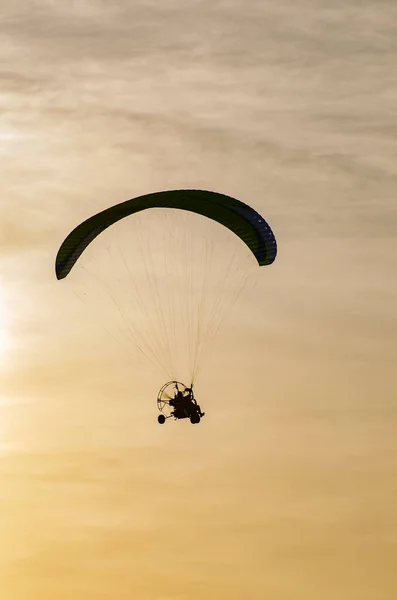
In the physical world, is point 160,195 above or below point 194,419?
above

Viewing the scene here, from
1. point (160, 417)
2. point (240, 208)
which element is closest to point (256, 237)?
point (240, 208)

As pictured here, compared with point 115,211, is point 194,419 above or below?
below

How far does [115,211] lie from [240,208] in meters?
6.59

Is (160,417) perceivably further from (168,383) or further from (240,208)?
(240,208)

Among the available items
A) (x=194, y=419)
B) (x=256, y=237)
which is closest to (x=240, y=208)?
(x=256, y=237)

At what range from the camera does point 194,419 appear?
148m

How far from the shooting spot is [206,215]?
5881 inches

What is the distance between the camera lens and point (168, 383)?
14912cm

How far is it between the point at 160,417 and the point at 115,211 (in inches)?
434

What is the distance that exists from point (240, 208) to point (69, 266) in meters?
9.48

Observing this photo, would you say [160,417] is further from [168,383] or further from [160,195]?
[160,195]

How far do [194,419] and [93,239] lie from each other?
1088 centimetres

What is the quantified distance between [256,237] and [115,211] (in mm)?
7432

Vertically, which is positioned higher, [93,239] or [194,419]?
[93,239]
